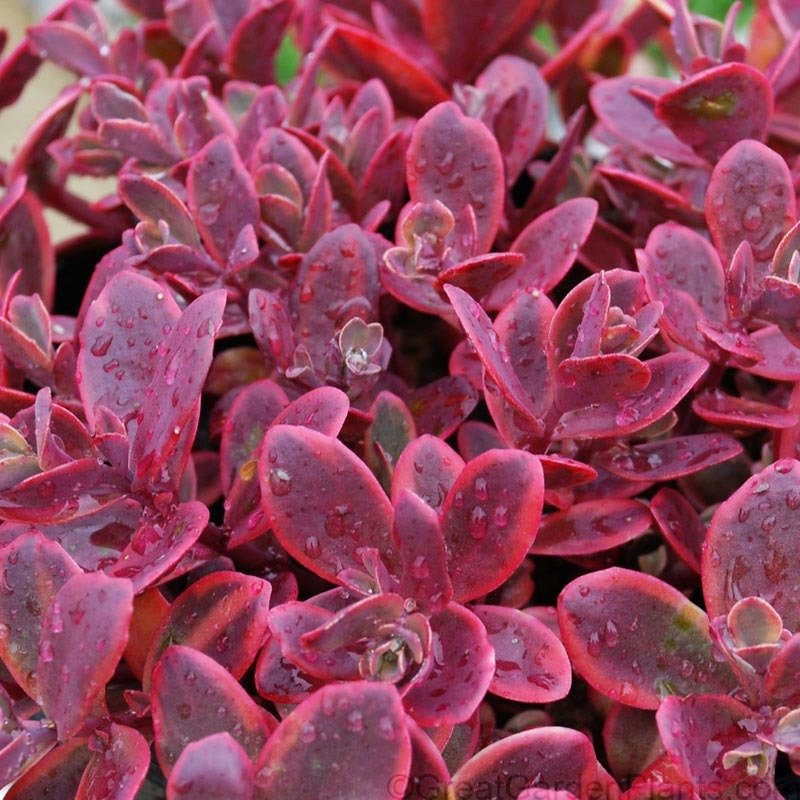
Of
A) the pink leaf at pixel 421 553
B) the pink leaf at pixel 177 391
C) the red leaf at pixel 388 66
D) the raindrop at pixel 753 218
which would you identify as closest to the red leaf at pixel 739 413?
the raindrop at pixel 753 218

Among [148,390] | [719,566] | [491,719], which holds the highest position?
[148,390]

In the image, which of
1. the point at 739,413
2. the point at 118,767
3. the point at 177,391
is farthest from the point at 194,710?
the point at 739,413

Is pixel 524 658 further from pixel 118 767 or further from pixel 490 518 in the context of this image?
pixel 118 767

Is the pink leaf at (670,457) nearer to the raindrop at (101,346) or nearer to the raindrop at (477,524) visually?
the raindrop at (477,524)

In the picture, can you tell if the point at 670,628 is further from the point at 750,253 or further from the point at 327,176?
the point at 327,176

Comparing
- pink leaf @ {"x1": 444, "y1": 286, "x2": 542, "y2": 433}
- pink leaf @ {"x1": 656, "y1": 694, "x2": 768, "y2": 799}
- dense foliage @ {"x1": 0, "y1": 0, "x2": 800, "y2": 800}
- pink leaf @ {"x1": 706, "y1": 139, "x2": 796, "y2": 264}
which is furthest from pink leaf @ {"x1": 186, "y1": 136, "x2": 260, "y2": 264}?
pink leaf @ {"x1": 656, "y1": 694, "x2": 768, "y2": 799}

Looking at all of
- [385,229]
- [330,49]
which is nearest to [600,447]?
[385,229]

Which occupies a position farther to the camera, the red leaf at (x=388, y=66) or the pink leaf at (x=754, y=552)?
the red leaf at (x=388, y=66)

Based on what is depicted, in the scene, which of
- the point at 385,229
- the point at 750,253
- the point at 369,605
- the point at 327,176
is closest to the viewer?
the point at 369,605

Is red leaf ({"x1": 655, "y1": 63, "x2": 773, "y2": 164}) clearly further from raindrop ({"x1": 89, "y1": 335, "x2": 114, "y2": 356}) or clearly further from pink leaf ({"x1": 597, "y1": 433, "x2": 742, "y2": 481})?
raindrop ({"x1": 89, "y1": 335, "x2": 114, "y2": 356})
